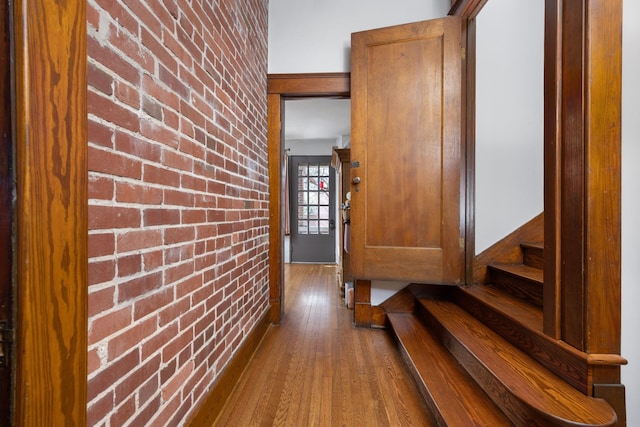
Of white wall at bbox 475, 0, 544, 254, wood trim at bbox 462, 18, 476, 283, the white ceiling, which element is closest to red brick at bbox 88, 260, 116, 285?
wood trim at bbox 462, 18, 476, 283

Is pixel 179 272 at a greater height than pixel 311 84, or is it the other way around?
pixel 311 84

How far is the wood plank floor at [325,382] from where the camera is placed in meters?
1.24

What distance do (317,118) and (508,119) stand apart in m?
2.59

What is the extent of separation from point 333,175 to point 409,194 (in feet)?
10.8

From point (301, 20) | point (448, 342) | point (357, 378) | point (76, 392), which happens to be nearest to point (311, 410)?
point (357, 378)

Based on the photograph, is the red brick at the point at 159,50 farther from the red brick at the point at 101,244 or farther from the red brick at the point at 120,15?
the red brick at the point at 101,244

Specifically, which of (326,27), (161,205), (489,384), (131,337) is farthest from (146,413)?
(326,27)

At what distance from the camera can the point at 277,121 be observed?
7.41 ft

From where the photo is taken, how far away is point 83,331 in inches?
23.4

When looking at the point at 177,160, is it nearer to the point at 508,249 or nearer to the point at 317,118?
the point at 508,249

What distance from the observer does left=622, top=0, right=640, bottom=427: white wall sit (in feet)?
3.48

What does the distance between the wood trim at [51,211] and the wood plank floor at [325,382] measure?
2.97 ft

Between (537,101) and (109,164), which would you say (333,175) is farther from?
(109,164)

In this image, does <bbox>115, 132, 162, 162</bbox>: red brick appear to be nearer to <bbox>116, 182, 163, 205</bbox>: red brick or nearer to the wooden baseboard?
<bbox>116, 182, 163, 205</bbox>: red brick
